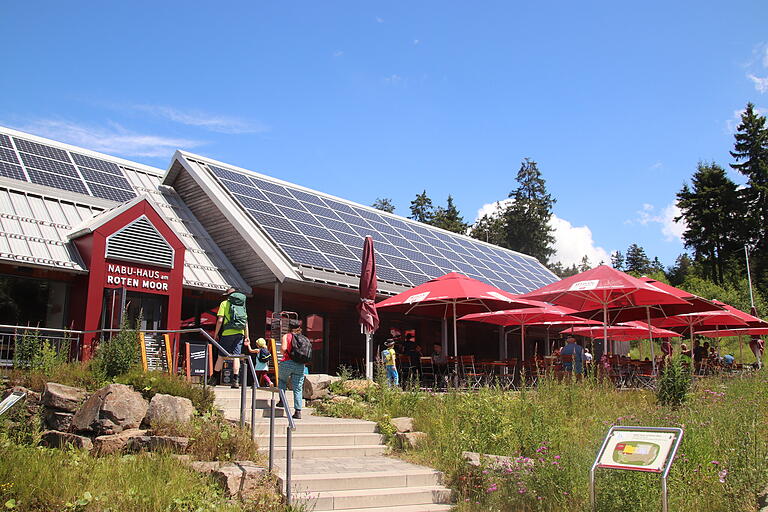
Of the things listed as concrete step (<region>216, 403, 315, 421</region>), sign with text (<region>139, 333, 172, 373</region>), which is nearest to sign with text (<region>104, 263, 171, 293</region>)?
sign with text (<region>139, 333, 172, 373</region>)

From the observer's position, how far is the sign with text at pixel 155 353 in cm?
1139

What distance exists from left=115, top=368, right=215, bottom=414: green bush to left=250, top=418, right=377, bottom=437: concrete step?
0.75 metres

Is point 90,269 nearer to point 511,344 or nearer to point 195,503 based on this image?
point 195,503

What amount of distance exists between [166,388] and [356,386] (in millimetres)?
4015

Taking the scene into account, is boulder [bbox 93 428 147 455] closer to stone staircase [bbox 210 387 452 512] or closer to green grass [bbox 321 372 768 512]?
stone staircase [bbox 210 387 452 512]

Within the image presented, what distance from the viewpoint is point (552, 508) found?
689 centimetres

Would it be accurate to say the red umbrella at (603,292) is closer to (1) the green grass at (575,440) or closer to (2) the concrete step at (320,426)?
(1) the green grass at (575,440)

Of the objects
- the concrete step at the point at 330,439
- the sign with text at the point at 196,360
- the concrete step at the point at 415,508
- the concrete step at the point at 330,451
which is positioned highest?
the sign with text at the point at 196,360

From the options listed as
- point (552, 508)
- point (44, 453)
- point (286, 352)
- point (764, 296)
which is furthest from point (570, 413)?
point (764, 296)

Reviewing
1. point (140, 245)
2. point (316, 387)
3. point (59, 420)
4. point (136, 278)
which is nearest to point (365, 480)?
point (59, 420)

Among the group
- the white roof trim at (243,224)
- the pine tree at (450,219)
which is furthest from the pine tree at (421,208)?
the white roof trim at (243,224)

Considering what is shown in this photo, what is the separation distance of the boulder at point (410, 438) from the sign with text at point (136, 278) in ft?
24.8

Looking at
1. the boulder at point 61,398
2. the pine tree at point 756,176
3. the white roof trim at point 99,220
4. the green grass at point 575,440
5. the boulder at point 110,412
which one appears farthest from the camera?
the pine tree at point 756,176

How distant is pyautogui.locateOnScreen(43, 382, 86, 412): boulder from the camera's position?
924 cm
